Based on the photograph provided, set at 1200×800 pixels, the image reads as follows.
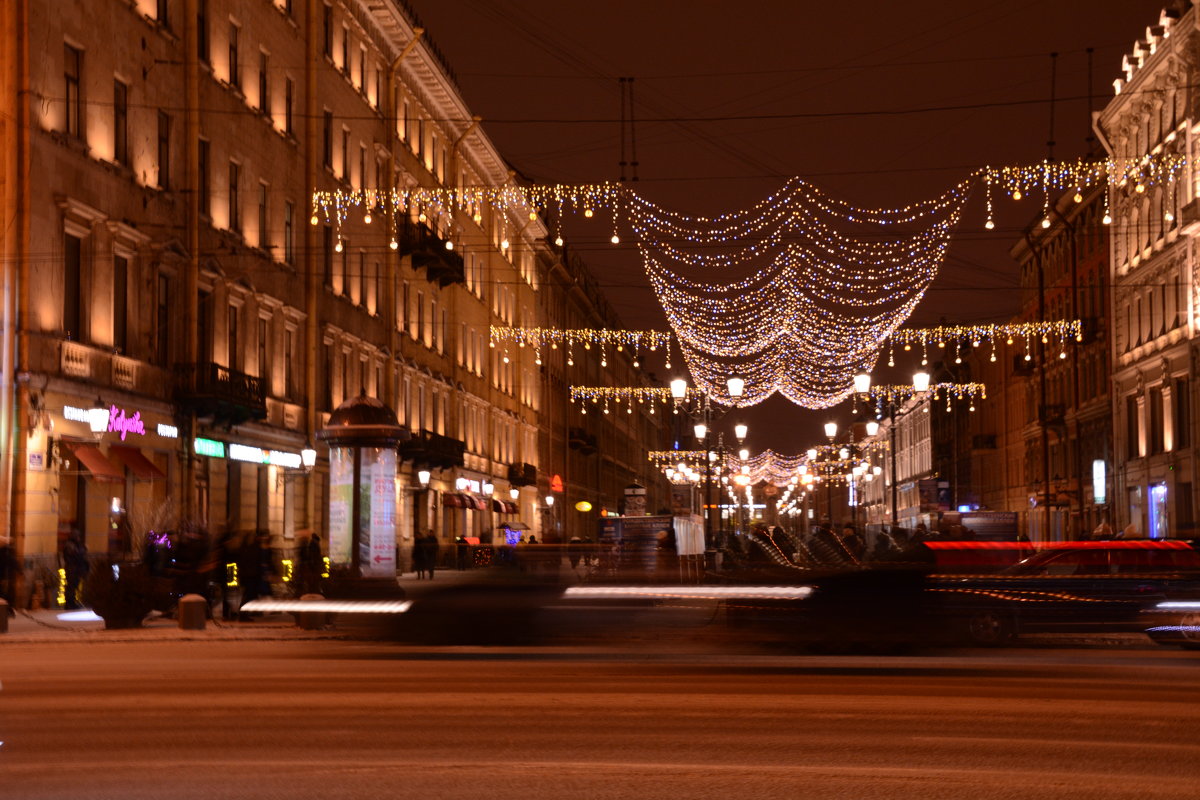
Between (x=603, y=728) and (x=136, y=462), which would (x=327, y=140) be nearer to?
(x=136, y=462)

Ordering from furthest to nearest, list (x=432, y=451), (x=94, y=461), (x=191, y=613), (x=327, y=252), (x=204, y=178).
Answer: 1. (x=432, y=451)
2. (x=327, y=252)
3. (x=204, y=178)
4. (x=94, y=461)
5. (x=191, y=613)

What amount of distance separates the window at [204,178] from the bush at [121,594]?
13.0 m

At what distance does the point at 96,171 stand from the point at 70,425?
520cm

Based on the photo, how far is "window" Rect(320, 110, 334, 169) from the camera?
4525cm

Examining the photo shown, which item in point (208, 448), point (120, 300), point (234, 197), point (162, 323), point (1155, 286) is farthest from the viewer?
point (1155, 286)

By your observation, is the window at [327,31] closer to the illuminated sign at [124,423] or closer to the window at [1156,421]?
the illuminated sign at [124,423]

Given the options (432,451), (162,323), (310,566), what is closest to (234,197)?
(162,323)

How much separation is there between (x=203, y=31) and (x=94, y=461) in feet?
38.0

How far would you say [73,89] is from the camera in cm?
2991

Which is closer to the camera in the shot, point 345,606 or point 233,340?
point 345,606

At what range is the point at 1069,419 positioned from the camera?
7519cm

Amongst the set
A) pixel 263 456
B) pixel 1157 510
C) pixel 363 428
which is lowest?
pixel 1157 510

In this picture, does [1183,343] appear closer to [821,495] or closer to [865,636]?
[865,636]

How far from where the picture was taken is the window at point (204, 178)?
35875 mm
